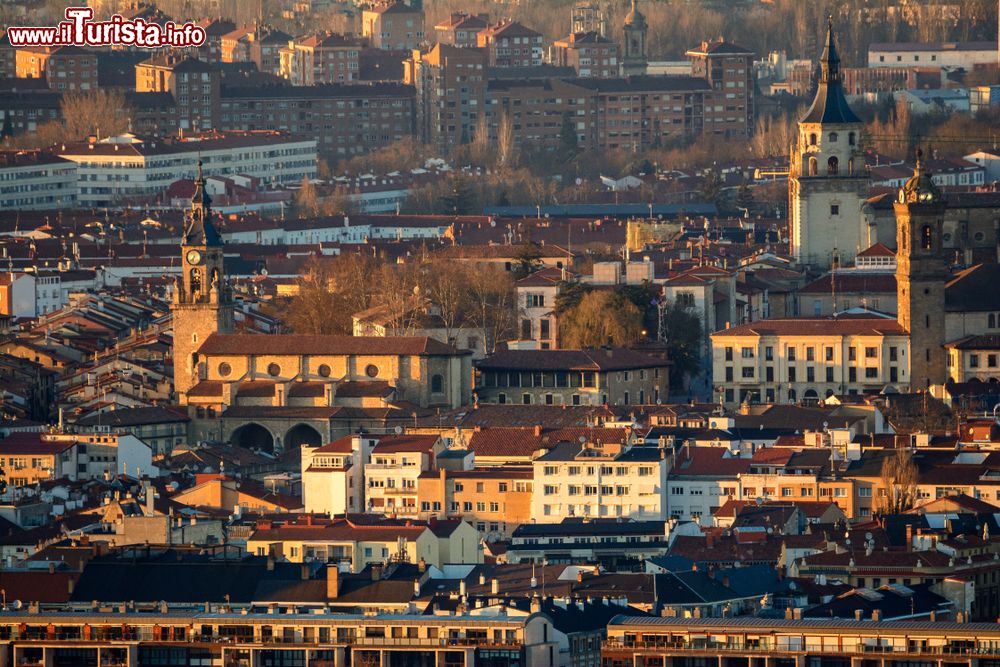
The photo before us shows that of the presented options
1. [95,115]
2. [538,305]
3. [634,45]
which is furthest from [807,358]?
[634,45]

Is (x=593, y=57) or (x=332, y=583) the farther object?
(x=593, y=57)

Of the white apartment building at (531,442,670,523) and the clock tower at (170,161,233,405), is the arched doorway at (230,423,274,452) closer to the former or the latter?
the clock tower at (170,161,233,405)

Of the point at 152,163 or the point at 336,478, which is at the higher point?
the point at 152,163

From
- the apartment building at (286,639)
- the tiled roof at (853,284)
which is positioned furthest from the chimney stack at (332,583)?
the tiled roof at (853,284)

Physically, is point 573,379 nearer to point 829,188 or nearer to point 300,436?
point 300,436

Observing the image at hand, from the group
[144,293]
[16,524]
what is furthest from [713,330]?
[16,524]

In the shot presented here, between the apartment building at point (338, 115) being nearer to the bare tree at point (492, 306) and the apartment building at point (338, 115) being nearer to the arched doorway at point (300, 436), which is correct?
the bare tree at point (492, 306)

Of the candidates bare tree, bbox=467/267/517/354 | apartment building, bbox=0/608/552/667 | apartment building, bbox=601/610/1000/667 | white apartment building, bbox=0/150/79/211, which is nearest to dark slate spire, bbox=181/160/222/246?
bare tree, bbox=467/267/517/354
